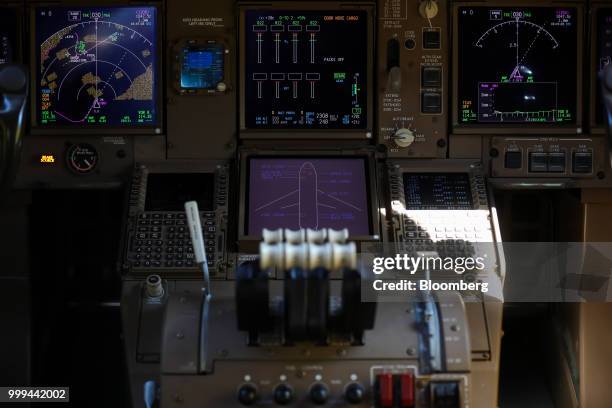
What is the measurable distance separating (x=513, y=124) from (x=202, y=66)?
49.4 inches

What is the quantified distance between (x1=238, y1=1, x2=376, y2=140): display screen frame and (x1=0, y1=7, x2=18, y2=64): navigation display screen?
890 millimetres

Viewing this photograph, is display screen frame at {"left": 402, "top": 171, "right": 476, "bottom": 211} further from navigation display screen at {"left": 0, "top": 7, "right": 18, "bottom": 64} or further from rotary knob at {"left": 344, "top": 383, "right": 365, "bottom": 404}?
navigation display screen at {"left": 0, "top": 7, "right": 18, "bottom": 64}

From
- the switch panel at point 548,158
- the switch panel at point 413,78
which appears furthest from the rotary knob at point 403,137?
the switch panel at point 548,158

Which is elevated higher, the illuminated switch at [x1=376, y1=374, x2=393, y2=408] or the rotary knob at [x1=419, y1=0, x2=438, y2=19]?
the rotary knob at [x1=419, y1=0, x2=438, y2=19]

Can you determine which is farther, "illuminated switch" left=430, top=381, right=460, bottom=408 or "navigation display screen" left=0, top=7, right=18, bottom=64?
"navigation display screen" left=0, top=7, right=18, bottom=64

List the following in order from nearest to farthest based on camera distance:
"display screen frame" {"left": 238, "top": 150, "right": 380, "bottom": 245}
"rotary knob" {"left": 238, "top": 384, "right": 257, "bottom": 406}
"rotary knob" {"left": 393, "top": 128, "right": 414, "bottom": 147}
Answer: "rotary knob" {"left": 238, "top": 384, "right": 257, "bottom": 406}
"display screen frame" {"left": 238, "top": 150, "right": 380, "bottom": 245}
"rotary knob" {"left": 393, "top": 128, "right": 414, "bottom": 147}

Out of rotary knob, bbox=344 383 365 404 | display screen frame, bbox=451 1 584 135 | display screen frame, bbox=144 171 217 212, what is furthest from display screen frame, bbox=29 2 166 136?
rotary knob, bbox=344 383 365 404

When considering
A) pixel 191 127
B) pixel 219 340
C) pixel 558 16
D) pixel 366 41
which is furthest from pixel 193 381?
pixel 558 16

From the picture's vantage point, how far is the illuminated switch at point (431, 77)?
332 centimetres

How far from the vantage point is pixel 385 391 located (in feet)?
7.79

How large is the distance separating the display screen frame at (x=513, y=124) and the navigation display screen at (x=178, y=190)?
100cm

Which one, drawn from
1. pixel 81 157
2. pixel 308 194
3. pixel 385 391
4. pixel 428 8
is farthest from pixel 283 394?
pixel 428 8

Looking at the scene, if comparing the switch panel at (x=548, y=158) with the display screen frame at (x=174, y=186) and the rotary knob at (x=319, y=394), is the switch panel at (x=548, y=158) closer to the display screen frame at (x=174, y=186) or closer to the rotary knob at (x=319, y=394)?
the display screen frame at (x=174, y=186)

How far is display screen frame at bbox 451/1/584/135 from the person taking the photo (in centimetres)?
331
